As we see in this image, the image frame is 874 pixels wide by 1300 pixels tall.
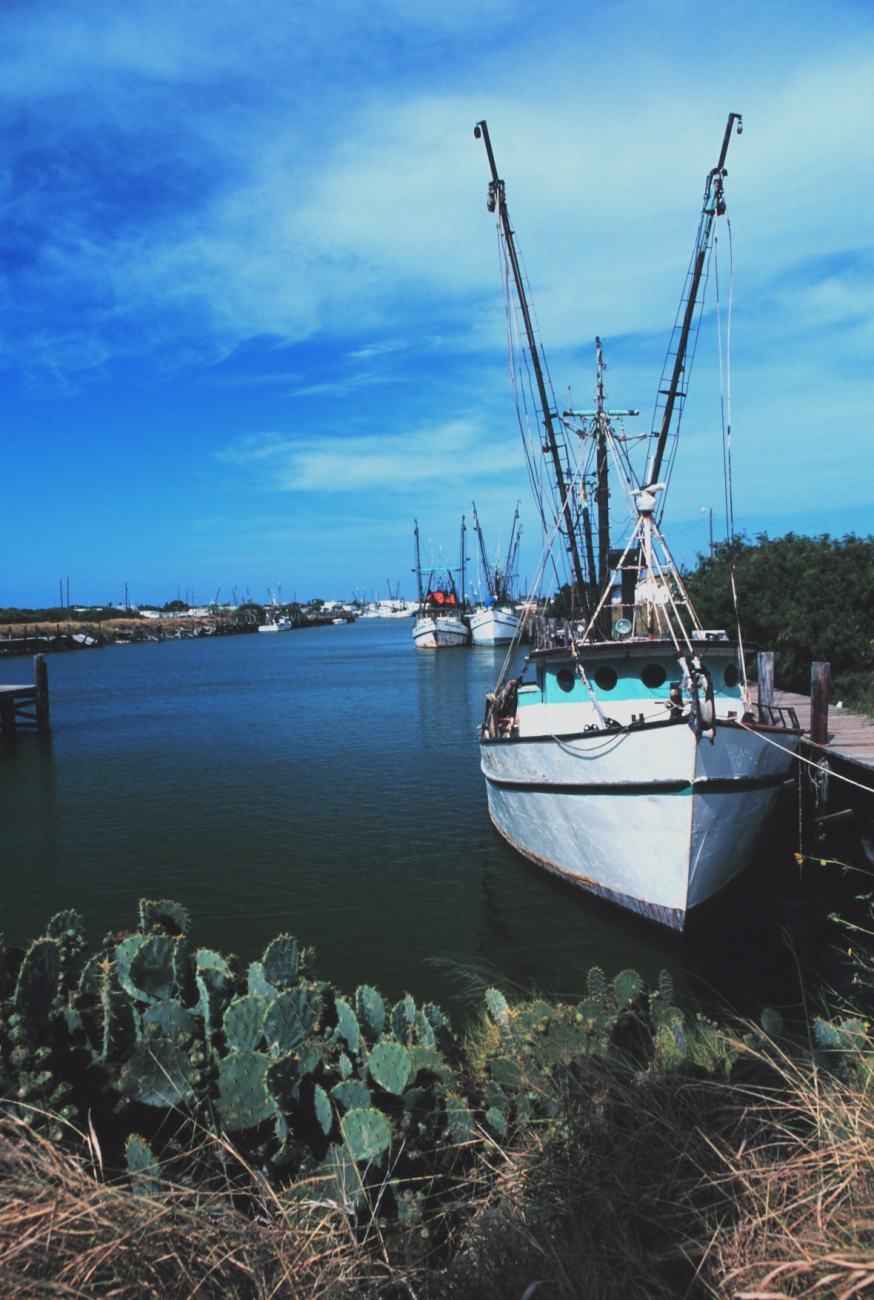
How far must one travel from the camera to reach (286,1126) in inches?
186

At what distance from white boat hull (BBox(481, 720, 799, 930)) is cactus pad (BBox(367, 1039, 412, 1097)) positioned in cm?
718

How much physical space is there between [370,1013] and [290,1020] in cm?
121

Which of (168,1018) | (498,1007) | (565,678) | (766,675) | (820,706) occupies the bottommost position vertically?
(498,1007)

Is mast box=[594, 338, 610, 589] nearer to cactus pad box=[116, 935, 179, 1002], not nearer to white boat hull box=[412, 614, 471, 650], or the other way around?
cactus pad box=[116, 935, 179, 1002]

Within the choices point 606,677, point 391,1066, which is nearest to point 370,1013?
point 391,1066

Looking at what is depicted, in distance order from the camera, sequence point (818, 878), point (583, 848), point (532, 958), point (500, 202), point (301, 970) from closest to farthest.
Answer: point (301, 970) → point (532, 958) → point (583, 848) → point (818, 878) → point (500, 202)

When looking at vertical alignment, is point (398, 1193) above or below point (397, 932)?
above

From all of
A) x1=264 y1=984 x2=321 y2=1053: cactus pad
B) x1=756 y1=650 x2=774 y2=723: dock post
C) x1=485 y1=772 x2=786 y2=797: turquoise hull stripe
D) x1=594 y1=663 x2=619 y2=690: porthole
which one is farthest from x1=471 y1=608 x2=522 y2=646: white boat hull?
x1=264 y1=984 x2=321 y2=1053: cactus pad

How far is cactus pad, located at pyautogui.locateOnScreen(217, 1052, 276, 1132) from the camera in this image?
4.62 m

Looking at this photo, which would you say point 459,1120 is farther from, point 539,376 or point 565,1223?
point 539,376

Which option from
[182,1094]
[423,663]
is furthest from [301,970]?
[423,663]

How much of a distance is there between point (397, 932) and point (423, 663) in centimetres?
6290

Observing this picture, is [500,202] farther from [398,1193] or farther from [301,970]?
[398,1193]

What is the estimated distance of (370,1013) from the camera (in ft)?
20.1
